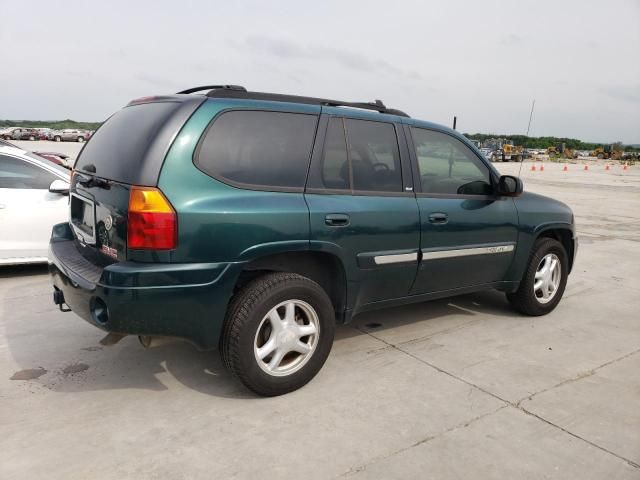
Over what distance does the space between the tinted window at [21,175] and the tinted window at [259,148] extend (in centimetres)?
372

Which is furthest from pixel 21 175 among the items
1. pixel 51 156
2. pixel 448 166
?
pixel 51 156

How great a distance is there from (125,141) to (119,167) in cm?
21

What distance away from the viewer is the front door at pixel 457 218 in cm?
385

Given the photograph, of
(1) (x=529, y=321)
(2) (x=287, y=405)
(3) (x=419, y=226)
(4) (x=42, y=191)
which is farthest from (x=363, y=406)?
(4) (x=42, y=191)

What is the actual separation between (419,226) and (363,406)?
4.35 ft

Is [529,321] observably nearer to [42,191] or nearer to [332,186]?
[332,186]

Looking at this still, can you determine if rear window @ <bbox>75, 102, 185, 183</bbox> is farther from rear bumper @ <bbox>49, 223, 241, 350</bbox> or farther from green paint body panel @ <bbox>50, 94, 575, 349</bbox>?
rear bumper @ <bbox>49, 223, 241, 350</bbox>

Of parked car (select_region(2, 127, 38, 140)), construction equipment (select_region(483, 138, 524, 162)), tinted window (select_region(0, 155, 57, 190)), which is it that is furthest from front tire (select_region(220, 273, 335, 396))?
parked car (select_region(2, 127, 38, 140))

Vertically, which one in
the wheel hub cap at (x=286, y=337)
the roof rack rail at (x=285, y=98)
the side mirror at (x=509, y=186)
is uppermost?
the roof rack rail at (x=285, y=98)

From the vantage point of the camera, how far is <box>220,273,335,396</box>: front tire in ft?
9.78

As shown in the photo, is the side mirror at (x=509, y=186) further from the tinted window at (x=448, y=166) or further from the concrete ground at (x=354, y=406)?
the concrete ground at (x=354, y=406)

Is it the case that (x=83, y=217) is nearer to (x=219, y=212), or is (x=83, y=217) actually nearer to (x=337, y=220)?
(x=219, y=212)

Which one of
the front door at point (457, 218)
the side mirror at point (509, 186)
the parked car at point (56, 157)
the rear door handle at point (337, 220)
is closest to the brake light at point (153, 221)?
the rear door handle at point (337, 220)

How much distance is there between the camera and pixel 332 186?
336 centimetres
